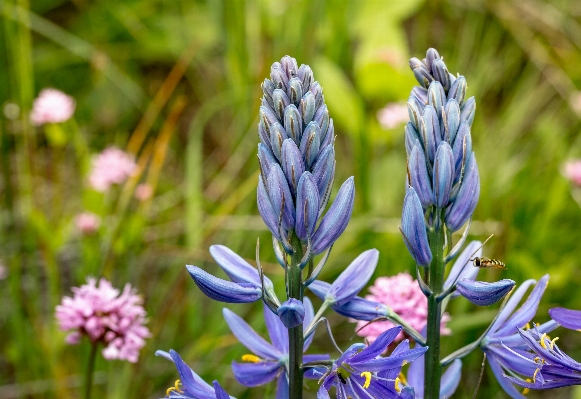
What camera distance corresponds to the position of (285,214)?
124 centimetres

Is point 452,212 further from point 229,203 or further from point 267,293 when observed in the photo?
point 229,203

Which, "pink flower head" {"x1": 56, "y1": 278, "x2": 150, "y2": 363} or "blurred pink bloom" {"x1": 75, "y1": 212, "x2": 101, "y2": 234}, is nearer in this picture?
"pink flower head" {"x1": 56, "y1": 278, "x2": 150, "y2": 363}

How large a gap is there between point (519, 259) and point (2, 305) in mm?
2463

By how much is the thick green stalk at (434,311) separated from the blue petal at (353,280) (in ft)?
0.44

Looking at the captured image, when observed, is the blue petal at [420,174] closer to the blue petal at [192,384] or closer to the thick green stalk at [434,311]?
the thick green stalk at [434,311]

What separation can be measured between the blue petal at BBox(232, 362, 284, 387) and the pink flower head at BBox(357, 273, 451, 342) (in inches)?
15.1

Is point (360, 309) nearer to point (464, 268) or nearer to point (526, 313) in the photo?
point (464, 268)

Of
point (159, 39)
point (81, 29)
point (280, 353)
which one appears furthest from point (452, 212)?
point (81, 29)

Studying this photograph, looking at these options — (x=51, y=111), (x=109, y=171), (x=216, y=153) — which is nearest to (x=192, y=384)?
(x=109, y=171)

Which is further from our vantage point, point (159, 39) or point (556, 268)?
point (159, 39)

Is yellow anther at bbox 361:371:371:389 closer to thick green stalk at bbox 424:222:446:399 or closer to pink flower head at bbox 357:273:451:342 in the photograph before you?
thick green stalk at bbox 424:222:446:399

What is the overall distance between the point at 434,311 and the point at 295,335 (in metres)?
0.29

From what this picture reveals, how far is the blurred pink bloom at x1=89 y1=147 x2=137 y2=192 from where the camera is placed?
2.99 metres

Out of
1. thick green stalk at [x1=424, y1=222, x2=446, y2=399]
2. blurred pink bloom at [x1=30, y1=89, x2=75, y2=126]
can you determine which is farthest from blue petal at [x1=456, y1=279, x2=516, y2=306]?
blurred pink bloom at [x1=30, y1=89, x2=75, y2=126]
